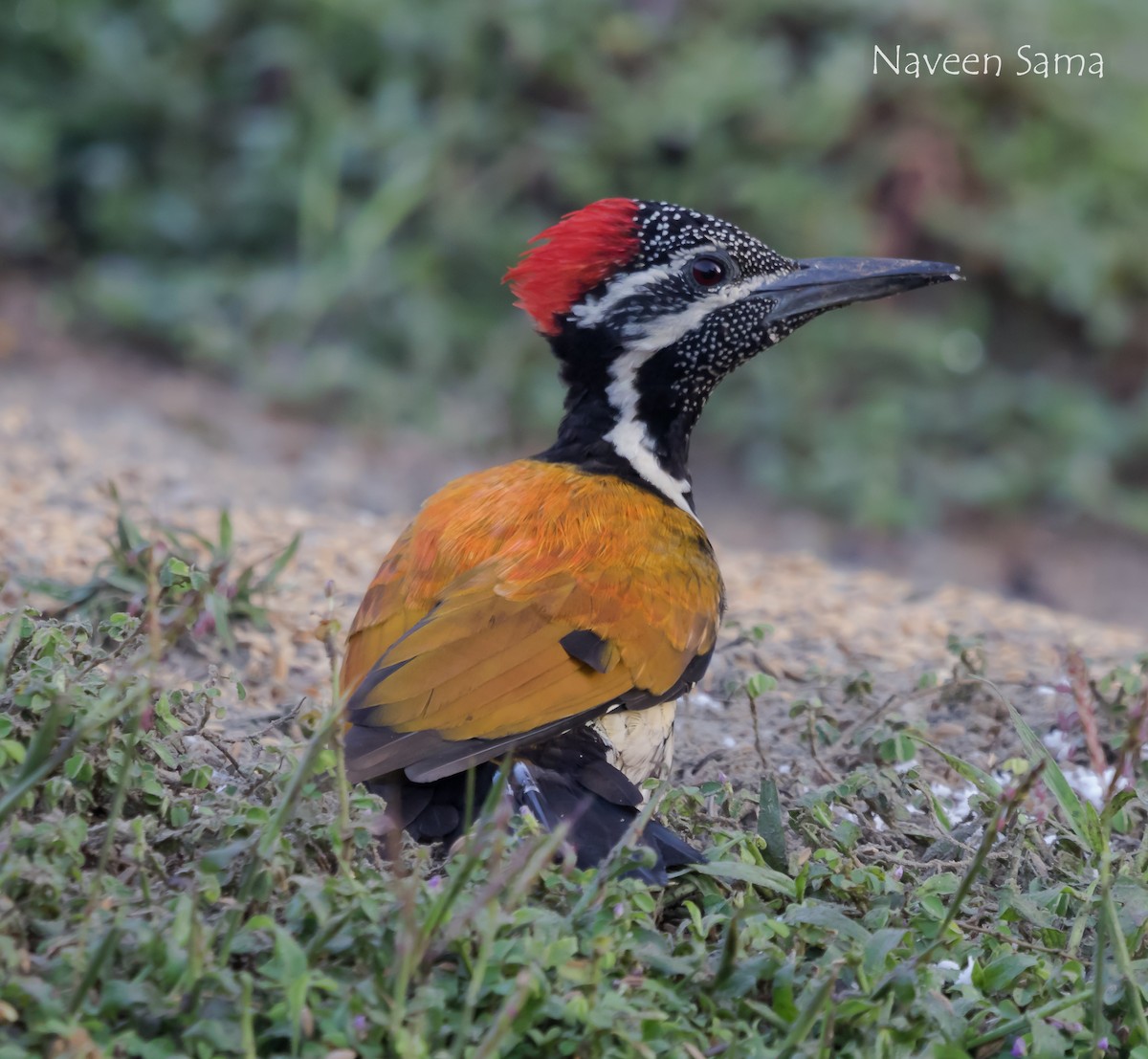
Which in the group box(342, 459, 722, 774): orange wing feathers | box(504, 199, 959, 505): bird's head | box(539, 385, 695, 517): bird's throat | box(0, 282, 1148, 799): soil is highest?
box(504, 199, 959, 505): bird's head

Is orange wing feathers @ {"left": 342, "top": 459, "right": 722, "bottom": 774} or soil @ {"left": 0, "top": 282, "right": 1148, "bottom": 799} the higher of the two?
orange wing feathers @ {"left": 342, "top": 459, "right": 722, "bottom": 774}

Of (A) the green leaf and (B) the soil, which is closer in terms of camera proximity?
(A) the green leaf

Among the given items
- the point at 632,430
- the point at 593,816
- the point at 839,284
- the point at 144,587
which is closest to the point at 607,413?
the point at 632,430

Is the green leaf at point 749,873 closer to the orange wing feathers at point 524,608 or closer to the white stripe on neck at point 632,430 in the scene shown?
the orange wing feathers at point 524,608

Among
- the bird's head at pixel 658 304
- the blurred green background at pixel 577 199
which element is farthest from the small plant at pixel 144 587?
the blurred green background at pixel 577 199

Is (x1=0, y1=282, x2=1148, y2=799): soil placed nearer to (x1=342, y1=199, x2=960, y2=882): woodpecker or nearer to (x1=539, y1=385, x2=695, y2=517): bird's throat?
(x1=342, y1=199, x2=960, y2=882): woodpecker

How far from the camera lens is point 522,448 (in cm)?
752

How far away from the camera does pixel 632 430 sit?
4.17m

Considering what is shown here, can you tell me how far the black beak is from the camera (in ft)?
13.8

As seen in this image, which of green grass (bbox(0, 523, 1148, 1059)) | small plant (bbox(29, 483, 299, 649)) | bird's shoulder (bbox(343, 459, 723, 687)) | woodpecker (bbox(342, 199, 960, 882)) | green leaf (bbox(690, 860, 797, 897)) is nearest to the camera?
green grass (bbox(0, 523, 1148, 1059))

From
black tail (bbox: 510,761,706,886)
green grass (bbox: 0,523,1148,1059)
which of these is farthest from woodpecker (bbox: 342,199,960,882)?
green grass (bbox: 0,523,1148,1059)

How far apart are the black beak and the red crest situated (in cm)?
41

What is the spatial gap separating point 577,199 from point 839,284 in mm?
3641

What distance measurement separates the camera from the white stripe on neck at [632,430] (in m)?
4.14
